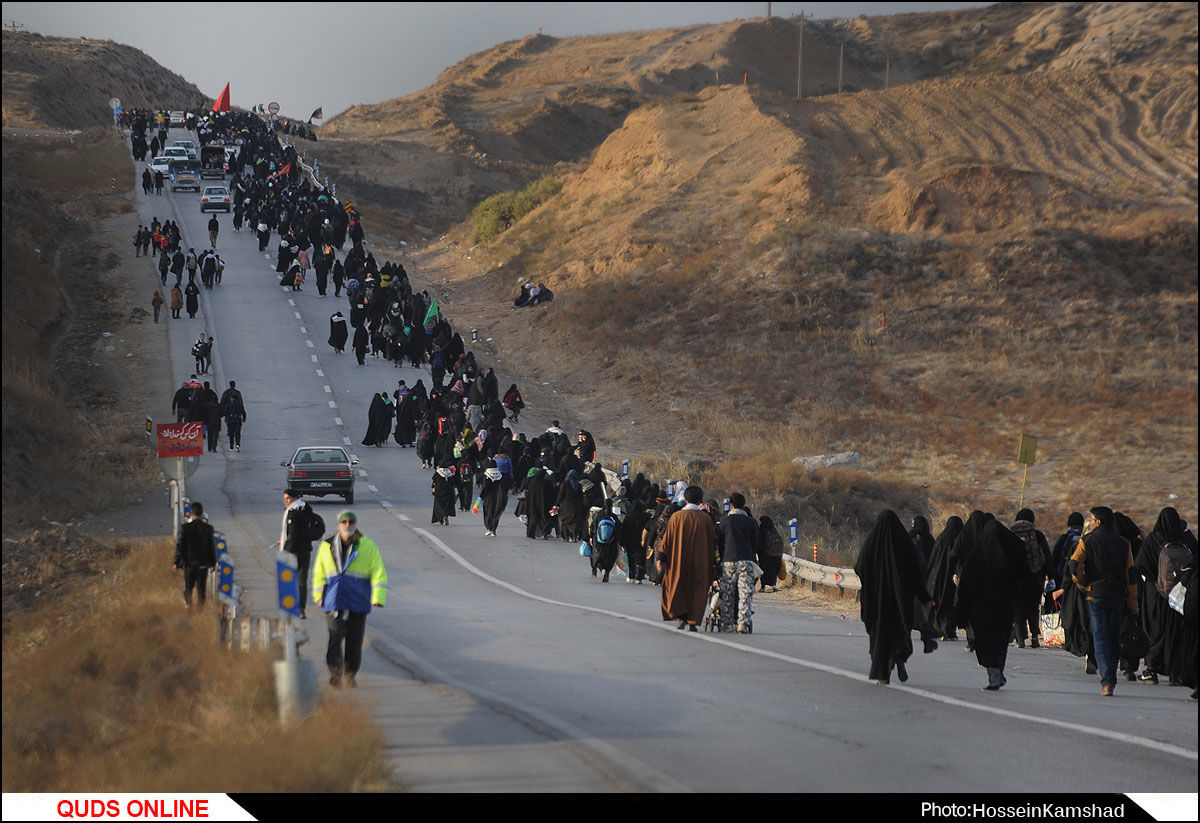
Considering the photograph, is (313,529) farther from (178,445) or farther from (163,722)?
(178,445)

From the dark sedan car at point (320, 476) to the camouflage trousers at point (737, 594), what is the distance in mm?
13343

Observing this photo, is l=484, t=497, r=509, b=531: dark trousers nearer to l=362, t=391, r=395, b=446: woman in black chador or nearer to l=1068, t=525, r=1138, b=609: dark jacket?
l=362, t=391, r=395, b=446: woman in black chador

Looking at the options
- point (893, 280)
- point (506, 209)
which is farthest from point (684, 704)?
point (506, 209)

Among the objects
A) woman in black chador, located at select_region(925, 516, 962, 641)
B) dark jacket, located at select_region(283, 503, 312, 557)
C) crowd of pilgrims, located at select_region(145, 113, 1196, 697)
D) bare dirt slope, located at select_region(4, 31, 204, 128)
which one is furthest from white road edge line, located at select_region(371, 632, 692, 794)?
bare dirt slope, located at select_region(4, 31, 204, 128)

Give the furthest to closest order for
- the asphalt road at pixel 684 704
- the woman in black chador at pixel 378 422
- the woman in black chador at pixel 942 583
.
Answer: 1. the woman in black chador at pixel 378 422
2. the woman in black chador at pixel 942 583
3. the asphalt road at pixel 684 704

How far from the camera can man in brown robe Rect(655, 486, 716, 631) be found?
14.6 meters

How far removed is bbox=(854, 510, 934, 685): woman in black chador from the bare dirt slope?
8568 centimetres

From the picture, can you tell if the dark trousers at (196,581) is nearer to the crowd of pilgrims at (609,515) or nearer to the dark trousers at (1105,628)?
the crowd of pilgrims at (609,515)

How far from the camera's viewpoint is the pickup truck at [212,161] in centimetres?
6775

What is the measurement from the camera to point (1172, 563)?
1191 cm

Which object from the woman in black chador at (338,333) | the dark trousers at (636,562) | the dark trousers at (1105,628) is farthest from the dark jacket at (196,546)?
the woman in black chador at (338,333)

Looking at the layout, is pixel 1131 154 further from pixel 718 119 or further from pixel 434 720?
pixel 434 720

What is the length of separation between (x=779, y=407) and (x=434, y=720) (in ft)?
107

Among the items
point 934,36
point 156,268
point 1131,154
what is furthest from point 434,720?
point 934,36
